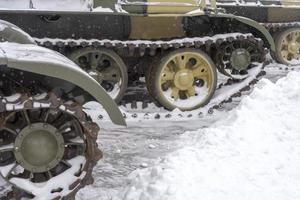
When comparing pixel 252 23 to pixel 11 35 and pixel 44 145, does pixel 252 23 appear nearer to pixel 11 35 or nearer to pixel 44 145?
pixel 11 35

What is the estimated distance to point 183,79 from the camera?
9492 mm

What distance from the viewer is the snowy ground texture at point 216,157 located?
4.54 meters

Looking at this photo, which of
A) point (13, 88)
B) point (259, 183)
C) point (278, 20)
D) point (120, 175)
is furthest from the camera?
point (278, 20)

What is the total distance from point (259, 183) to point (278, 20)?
33.6 feet

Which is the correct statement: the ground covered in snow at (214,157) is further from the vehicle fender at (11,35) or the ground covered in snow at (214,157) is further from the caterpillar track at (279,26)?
the caterpillar track at (279,26)

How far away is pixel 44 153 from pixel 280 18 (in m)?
11.1

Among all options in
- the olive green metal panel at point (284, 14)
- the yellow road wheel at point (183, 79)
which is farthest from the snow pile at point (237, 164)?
the olive green metal panel at point (284, 14)

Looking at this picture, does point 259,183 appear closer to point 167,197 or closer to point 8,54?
point 167,197

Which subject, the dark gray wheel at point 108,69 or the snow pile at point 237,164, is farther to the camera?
the dark gray wheel at point 108,69

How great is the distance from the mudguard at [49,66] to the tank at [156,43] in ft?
14.2

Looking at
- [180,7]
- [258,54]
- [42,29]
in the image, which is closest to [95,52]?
[42,29]

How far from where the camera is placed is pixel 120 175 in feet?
19.7

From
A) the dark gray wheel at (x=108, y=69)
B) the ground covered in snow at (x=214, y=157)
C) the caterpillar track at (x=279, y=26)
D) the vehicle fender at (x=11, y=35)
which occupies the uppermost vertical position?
the vehicle fender at (x=11, y=35)

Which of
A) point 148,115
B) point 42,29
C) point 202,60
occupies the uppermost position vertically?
point 42,29
